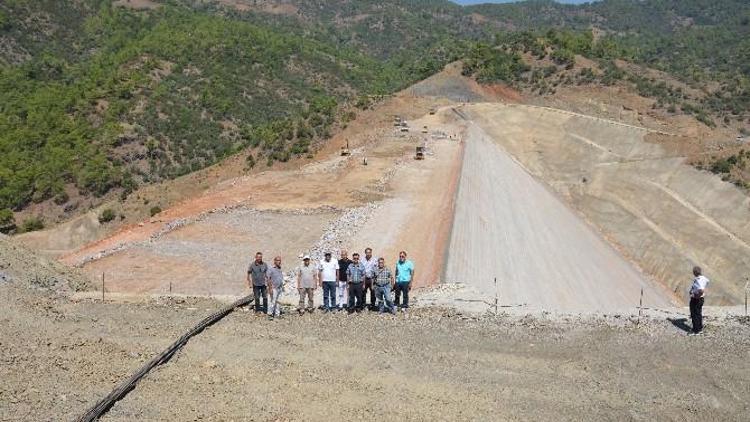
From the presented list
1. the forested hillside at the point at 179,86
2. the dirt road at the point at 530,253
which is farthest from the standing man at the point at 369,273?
the forested hillside at the point at 179,86

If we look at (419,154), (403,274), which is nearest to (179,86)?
(419,154)

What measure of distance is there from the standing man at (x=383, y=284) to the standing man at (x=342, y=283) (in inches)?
25.8

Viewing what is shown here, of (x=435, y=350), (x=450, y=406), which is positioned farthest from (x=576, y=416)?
(x=435, y=350)

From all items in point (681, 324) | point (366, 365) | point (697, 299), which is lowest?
point (681, 324)

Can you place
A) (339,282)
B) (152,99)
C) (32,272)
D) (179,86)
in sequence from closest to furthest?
1. (339,282)
2. (32,272)
3. (152,99)
4. (179,86)

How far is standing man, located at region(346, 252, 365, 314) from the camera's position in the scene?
1395 centimetres

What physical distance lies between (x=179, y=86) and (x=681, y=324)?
62806 millimetres

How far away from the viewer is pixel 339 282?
1460 centimetres

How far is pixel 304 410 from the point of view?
10.0 m

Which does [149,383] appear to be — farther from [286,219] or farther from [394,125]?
[394,125]

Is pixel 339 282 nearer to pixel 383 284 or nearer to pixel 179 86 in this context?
pixel 383 284

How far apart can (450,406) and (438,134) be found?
38.3 m

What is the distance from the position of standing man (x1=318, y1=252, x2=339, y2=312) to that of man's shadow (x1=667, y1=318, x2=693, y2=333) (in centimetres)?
639

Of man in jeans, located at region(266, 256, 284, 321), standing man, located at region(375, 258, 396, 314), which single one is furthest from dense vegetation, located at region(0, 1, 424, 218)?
standing man, located at region(375, 258, 396, 314)
